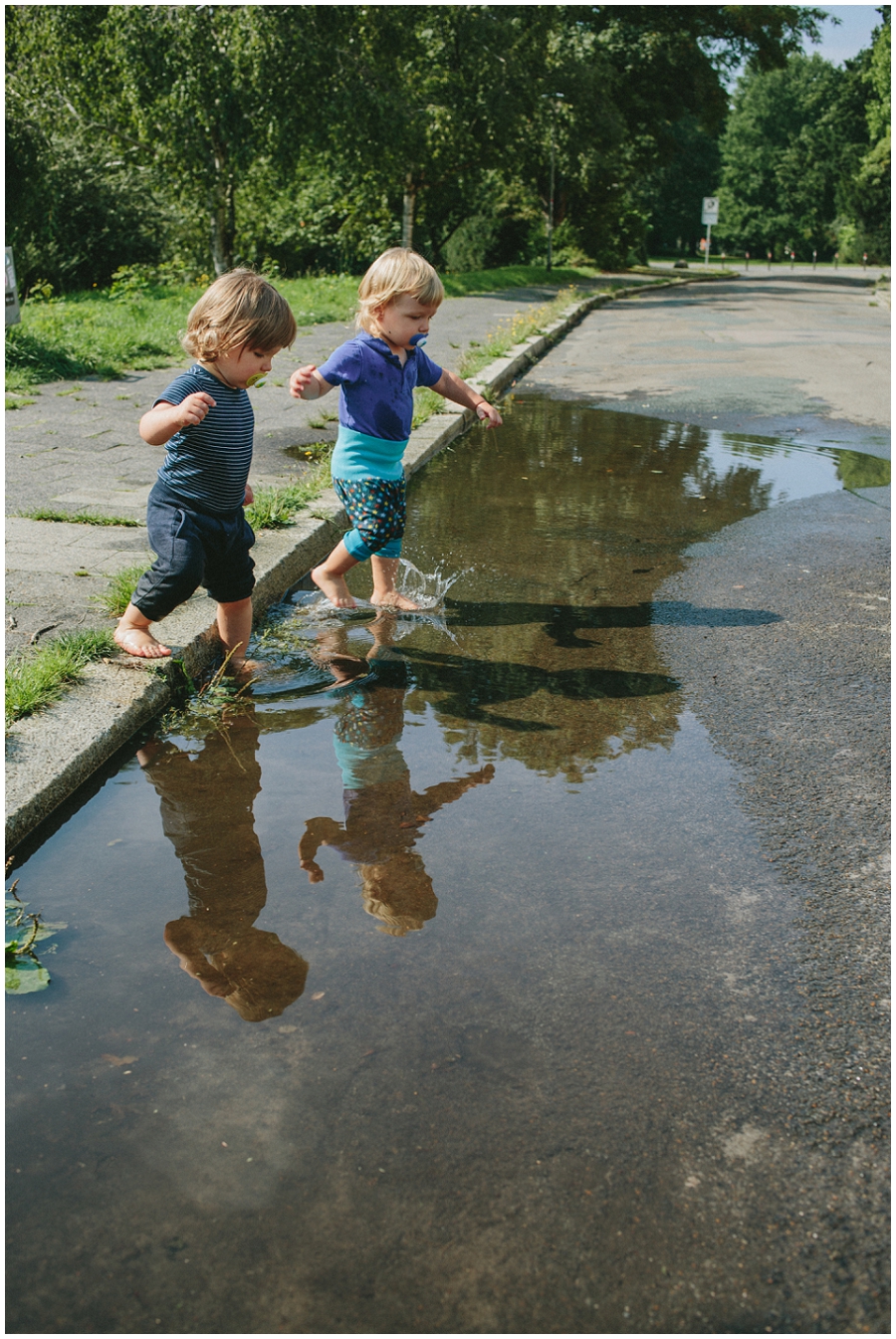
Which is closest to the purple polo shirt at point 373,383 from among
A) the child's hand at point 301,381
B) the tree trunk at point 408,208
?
the child's hand at point 301,381

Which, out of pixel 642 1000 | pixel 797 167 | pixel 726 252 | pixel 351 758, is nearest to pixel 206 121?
pixel 351 758

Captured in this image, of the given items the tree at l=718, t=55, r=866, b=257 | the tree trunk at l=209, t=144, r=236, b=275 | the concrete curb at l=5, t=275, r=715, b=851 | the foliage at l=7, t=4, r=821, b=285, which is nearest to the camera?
the concrete curb at l=5, t=275, r=715, b=851

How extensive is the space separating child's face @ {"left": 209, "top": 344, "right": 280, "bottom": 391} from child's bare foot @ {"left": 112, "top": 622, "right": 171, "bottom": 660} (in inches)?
36.7

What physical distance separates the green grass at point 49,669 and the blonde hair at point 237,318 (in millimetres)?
1060

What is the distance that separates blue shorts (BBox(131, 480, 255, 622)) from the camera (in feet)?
12.1

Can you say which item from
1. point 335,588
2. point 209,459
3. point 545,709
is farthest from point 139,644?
point 545,709

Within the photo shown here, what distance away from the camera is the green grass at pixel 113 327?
33.7 feet

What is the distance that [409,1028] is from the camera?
215cm

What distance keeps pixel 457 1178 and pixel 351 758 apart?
1.67 meters

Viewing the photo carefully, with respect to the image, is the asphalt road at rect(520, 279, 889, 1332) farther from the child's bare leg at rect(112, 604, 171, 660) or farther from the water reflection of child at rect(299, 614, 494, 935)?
the child's bare leg at rect(112, 604, 171, 660)

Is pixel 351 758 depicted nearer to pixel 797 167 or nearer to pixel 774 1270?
pixel 774 1270

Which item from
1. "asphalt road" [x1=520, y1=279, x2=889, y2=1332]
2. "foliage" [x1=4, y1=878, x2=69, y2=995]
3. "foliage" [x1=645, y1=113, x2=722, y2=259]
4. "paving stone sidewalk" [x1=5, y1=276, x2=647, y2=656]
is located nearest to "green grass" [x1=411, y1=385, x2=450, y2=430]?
"paving stone sidewalk" [x1=5, y1=276, x2=647, y2=656]

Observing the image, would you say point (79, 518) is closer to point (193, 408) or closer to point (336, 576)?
point (336, 576)

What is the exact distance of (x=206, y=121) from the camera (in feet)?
63.1
